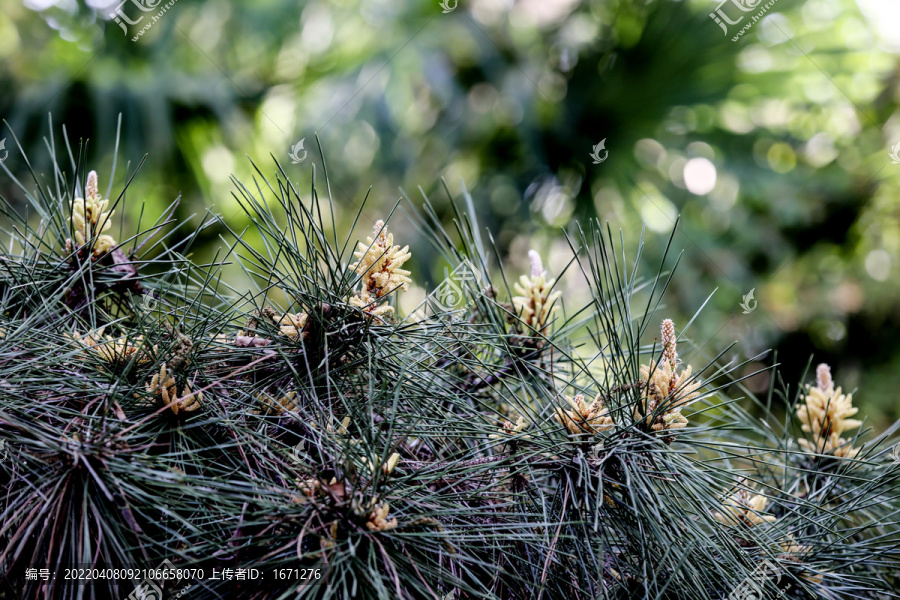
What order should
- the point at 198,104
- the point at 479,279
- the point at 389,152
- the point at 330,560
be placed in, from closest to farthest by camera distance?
the point at 330,560, the point at 479,279, the point at 389,152, the point at 198,104

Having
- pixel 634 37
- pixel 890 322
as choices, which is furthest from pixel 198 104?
pixel 890 322

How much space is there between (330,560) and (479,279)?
0.23m

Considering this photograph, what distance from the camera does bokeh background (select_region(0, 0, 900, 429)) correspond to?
1.94 metres

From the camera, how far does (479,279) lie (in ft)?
1.46

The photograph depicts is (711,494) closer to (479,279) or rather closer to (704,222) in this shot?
(479,279)
